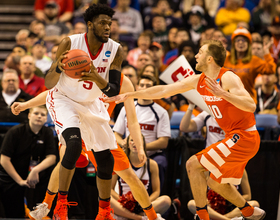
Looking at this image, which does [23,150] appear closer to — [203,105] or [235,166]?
[203,105]

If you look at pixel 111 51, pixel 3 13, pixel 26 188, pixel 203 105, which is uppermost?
pixel 3 13

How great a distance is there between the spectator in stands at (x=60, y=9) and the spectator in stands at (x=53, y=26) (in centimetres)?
16

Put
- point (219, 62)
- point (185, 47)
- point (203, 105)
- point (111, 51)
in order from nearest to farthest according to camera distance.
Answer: point (111, 51)
point (219, 62)
point (203, 105)
point (185, 47)

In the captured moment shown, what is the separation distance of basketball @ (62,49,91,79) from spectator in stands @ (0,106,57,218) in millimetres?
2051

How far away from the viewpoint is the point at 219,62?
4.32 meters

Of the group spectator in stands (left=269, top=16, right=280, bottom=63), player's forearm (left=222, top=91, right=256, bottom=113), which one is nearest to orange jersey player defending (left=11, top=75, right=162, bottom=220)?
player's forearm (left=222, top=91, right=256, bottom=113)

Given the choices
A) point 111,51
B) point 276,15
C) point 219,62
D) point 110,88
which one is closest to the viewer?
point 110,88

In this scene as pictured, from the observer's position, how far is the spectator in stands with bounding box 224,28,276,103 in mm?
6703

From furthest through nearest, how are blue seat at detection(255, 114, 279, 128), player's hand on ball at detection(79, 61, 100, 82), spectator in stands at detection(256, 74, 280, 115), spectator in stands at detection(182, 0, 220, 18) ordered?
spectator in stands at detection(182, 0, 220, 18) < spectator in stands at detection(256, 74, 280, 115) < blue seat at detection(255, 114, 279, 128) < player's hand on ball at detection(79, 61, 100, 82)

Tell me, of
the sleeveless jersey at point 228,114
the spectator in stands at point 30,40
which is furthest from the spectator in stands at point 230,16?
the sleeveless jersey at point 228,114

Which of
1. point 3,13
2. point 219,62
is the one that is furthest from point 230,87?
point 3,13

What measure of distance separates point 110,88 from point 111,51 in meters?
0.51

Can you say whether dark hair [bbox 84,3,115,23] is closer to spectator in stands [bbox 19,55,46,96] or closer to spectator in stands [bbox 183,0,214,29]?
spectator in stands [bbox 19,55,46,96]

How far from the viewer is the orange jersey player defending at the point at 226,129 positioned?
4.19m
